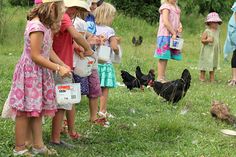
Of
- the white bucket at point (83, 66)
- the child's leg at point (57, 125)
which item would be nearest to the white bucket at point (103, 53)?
the white bucket at point (83, 66)

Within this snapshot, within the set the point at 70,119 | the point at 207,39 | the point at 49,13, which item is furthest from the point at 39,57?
the point at 207,39

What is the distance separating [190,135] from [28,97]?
2.12 m

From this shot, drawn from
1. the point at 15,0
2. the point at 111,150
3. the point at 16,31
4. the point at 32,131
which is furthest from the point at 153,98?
the point at 15,0

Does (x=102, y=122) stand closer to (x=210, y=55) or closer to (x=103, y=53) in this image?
(x=103, y=53)

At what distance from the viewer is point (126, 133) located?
19.8 feet

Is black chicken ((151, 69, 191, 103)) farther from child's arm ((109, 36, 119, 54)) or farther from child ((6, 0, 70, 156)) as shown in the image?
child ((6, 0, 70, 156))

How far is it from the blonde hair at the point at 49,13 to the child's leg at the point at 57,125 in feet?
3.00

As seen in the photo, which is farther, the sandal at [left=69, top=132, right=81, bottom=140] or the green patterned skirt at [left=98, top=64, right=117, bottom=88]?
the green patterned skirt at [left=98, top=64, right=117, bottom=88]

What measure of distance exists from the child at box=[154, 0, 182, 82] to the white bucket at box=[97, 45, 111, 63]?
12.1 feet

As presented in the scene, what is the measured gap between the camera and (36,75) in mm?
4777

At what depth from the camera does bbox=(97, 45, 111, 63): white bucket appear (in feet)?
20.2

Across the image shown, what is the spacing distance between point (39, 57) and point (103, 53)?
1.60m

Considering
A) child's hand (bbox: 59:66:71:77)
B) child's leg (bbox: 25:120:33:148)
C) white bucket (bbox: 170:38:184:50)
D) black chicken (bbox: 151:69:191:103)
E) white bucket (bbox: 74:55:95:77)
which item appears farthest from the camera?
white bucket (bbox: 170:38:184:50)

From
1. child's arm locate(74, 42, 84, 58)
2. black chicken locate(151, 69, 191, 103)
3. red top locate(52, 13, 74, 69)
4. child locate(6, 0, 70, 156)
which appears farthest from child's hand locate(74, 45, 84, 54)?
black chicken locate(151, 69, 191, 103)
